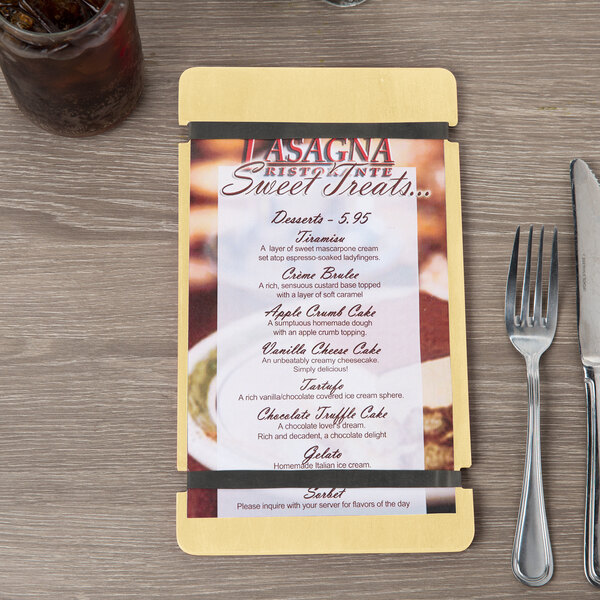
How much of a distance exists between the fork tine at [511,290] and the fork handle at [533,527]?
8 cm

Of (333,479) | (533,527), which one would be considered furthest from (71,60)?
(533,527)

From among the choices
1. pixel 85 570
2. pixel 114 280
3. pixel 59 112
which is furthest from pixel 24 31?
pixel 85 570

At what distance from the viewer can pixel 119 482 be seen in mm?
514

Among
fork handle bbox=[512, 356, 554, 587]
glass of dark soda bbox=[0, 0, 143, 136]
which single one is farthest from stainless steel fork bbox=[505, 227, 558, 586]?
glass of dark soda bbox=[0, 0, 143, 136]

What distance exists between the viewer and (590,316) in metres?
0.53

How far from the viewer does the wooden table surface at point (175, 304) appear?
20.0 inches

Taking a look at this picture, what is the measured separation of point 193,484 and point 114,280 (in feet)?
0.63

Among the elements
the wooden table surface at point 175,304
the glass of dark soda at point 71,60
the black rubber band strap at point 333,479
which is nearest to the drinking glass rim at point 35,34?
the glass of dark soda at point 71,60

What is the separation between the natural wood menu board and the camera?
1.69 feet

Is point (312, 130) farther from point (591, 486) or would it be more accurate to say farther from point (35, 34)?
point (591, 486)

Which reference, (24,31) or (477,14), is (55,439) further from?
(477,14)

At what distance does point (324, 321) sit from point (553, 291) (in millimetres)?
208

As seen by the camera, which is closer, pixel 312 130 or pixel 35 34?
pixel 35 34

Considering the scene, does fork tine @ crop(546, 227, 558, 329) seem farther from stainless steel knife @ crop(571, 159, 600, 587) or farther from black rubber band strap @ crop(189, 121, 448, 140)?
black rubber band strap @ crop(189, 121, 448, 140)
